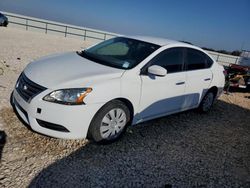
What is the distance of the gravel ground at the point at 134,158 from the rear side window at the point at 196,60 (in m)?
1.22

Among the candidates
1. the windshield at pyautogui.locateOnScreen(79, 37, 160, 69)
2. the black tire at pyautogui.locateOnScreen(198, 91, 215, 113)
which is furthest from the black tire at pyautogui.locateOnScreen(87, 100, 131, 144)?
the black tire at pyautogui.locateOnScreen(198, 91, 215, 113)

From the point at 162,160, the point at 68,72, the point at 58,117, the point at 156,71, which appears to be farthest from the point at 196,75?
the point at 58,117

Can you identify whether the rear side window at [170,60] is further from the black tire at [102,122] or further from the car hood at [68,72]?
the black tire at [102,122]

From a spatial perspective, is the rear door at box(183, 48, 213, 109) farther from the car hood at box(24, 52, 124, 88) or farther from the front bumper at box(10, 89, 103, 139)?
the front bumper at box(10, 89, 103, 139)

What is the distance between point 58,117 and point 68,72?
2.35ft

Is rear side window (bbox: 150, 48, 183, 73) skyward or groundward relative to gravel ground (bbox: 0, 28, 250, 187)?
skyward

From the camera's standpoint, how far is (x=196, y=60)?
558 cm

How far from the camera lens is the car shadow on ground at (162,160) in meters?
3.27

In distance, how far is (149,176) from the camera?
348cm

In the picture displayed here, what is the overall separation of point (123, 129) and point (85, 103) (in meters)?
0.95

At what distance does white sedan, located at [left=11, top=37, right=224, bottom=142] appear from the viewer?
3510 mm

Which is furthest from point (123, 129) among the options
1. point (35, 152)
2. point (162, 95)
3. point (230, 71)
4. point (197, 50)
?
point (230, 71)

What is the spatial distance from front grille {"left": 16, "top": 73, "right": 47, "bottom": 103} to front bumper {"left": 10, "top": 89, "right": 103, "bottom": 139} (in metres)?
0.06

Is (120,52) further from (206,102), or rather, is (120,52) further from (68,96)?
(206,102)
